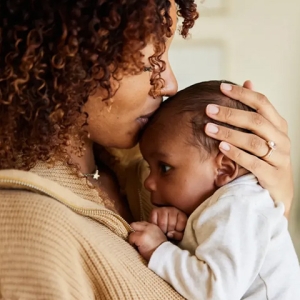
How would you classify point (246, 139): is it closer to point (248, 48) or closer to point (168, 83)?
point (168, 83)

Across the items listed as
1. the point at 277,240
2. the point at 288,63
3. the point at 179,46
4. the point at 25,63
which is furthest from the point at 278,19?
the point at 25,63

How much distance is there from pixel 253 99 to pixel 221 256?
13.3 inches

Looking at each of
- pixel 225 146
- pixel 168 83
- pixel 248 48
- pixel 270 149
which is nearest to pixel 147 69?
pixel 168 83

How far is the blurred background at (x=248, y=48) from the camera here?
1649mm

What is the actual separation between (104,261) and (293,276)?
0.37 meters

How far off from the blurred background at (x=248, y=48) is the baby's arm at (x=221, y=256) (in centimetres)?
75

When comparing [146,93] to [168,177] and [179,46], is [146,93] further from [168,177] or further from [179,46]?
[179,46]

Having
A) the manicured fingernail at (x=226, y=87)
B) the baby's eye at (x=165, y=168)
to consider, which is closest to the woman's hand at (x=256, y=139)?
the manicured fingernail at (x=226, y=87)

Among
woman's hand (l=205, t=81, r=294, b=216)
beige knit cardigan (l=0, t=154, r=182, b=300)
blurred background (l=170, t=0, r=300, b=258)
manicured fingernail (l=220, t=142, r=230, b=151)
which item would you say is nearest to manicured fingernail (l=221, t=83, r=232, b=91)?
woman's hand (l=205, t=81, r=294, b=216)

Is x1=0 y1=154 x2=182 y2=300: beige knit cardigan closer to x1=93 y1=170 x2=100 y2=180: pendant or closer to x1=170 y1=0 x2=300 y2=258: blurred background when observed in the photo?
x1=93 y1=170 x2=100 y2=180: pendant

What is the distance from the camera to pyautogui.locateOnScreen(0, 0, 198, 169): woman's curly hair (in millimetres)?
874

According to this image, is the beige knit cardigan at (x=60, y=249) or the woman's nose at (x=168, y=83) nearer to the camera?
the beige knit cardigan at (x=60, y=249)

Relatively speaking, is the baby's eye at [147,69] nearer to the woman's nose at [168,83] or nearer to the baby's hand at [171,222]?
the woman's nose at [168,83]

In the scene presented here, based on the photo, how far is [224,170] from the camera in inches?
43.2
